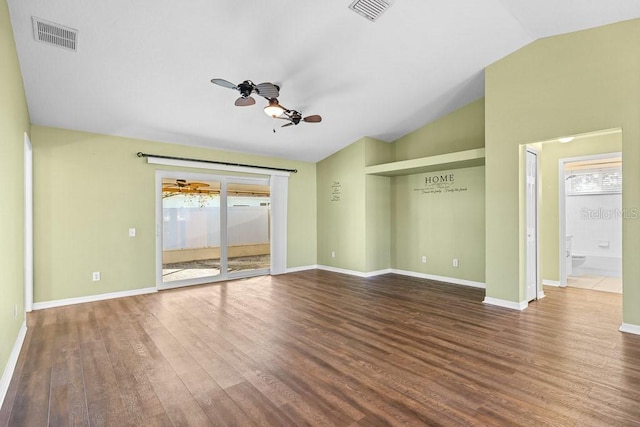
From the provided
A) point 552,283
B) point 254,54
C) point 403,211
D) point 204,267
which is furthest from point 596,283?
point 204,267

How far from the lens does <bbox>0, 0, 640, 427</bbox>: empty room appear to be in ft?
7.90

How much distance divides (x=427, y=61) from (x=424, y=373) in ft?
12.4

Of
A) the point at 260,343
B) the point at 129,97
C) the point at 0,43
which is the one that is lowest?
the point at 260,343

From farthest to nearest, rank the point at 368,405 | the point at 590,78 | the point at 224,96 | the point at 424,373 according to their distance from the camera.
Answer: the point at 224,96 → the point at 590,78 → the point at 424,373 → the point at 368,405

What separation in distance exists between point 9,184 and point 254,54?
2.67 m

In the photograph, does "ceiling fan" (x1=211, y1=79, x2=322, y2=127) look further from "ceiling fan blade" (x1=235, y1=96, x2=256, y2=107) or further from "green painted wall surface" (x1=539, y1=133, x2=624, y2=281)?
"green painted wall surface" (x1=539, y1=133, x2=624, y2=281)

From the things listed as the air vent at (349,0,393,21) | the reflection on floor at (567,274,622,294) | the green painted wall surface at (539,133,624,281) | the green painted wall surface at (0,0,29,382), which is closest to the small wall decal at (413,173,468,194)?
the green painted wall surface at (539,133,624,281)

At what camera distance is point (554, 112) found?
3963 mm

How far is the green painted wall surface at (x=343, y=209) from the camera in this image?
21.7ft

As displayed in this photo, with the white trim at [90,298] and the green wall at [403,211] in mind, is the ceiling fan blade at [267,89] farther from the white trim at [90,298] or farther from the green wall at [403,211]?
the white trim at [90,298]

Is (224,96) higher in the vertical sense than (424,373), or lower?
higher

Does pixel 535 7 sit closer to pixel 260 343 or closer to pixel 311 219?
pixel 260 343

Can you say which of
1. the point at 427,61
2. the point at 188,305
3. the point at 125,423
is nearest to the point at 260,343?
the point at 125,423

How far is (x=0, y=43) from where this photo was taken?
2.31 metres
